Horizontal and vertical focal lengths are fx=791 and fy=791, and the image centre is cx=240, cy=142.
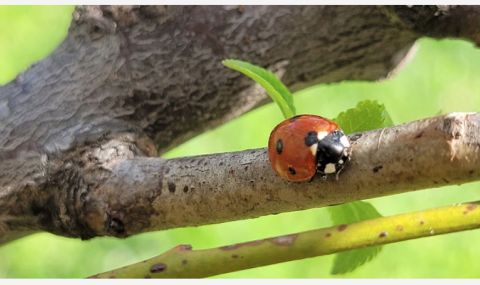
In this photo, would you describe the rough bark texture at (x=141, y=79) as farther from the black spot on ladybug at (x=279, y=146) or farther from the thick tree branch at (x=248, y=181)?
the black spot on ladybug at (x=279, y=146)

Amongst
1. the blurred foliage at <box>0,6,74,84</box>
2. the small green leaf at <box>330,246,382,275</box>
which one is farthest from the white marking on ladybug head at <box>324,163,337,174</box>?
the blurred foliage at <box>0,6,74,84</box>

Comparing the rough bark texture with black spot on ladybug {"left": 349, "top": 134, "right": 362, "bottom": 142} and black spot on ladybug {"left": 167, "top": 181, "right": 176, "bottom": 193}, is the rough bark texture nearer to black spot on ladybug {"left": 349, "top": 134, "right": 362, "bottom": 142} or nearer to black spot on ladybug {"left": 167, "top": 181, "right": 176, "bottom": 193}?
black spot on ladybug {"left": 167, "top": 181, "right": 176, "bottom": 193}

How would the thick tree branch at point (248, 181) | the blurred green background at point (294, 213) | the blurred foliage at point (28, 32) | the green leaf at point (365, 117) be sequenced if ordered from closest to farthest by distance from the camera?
the thick tree branch at point (248, 181)
the green leaf at point (365, 117)
the blurred green background at point (294, 213)
the blurred foliage at point (28, 32)

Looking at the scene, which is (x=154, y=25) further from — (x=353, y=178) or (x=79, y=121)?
(x=353, y=178)

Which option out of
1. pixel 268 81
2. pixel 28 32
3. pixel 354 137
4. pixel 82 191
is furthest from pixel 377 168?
pixel 28 32

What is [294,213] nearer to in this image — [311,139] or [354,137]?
[311,139]

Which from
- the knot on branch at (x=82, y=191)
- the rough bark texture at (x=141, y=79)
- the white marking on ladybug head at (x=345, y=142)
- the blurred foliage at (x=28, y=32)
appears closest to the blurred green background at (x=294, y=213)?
the blurred foliage at (x=28, y=32)

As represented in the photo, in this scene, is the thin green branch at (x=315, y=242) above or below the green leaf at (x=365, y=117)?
below
